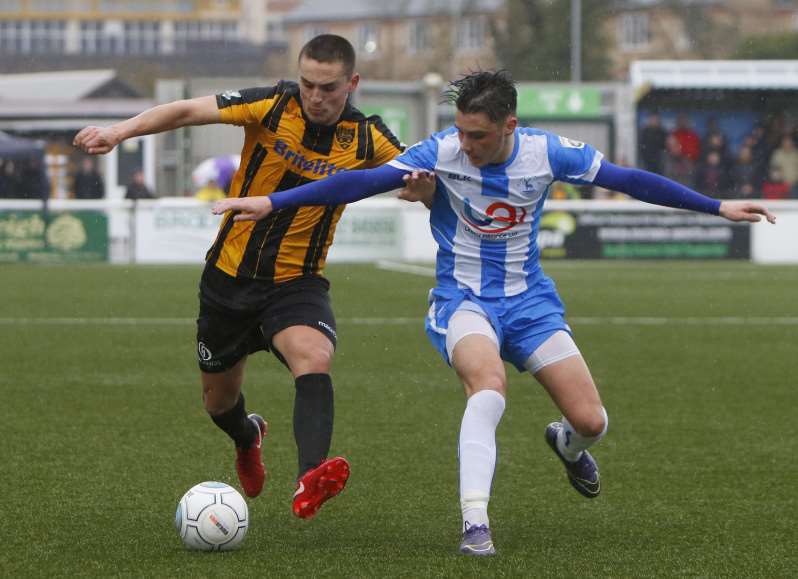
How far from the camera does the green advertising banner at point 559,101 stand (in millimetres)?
31578

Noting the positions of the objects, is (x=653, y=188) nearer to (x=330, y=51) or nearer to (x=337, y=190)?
(x=337, y=190)

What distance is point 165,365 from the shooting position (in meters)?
11.0

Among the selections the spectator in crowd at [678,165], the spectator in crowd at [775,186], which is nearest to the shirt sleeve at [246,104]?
the spectator in crowd at [775,186]

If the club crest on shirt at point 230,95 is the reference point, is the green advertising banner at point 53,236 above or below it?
below

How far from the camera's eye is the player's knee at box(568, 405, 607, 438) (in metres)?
5.42

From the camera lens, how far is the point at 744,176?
27.1 m

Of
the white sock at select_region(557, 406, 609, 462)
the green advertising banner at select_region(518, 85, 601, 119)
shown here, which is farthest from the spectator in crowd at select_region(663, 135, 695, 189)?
the white sock at select_region(557, 406, 609, 462)

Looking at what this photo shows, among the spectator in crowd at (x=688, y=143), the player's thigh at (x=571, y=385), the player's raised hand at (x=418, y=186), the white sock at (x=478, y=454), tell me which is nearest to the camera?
the white sock at (x=478, y=454)

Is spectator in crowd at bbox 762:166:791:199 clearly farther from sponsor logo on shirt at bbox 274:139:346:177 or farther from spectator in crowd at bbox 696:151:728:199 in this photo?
sponsor logo on shirt at bbox 274:139:346:177

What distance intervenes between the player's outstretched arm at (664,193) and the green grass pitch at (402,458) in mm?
1152

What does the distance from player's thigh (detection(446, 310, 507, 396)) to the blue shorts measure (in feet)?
0.21

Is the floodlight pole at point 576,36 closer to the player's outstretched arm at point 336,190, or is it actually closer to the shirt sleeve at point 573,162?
the shirt sleeve at point 573,162

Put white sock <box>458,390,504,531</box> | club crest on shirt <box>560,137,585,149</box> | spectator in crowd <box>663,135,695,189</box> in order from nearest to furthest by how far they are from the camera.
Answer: white sock <box>458,390,504,531</box> → club crest on shirt <box>560,137,585,149</box> → spectator in crowd <box>663,135,695,189</box>

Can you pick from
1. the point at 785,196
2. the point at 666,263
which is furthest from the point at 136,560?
the point at 785,196
